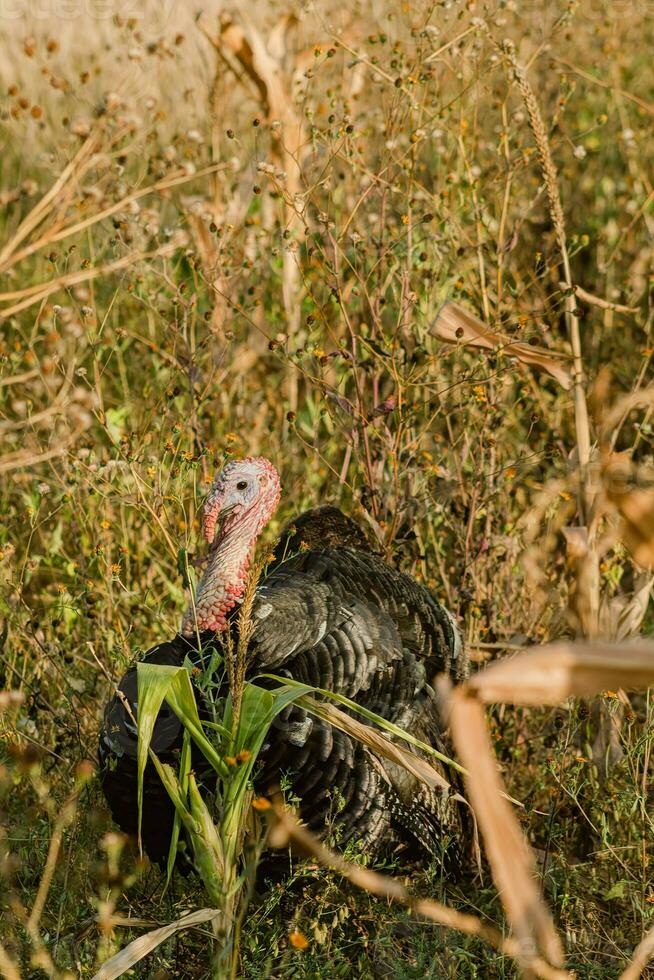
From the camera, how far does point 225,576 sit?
3098 millimetres

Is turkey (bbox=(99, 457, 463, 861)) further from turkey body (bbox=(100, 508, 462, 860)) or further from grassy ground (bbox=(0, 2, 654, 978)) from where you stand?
grassy ground (bbox=(0, 2, 654, 978))

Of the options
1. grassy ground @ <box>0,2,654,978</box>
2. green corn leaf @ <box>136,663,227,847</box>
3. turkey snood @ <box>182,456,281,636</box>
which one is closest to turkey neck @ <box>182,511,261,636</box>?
turkey snood @ <box>182,456,281,636</box>

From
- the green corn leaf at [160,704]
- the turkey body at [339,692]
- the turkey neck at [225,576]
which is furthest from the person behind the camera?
the turkey neck at [225,576]

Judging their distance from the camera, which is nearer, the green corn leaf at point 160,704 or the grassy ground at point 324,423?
the green corn leaf at point 160,704

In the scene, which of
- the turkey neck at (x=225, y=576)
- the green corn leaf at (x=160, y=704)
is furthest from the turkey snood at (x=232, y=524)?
the green corn leaf at (x=160, y=704)

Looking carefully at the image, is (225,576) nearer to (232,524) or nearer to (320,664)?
(232,524)

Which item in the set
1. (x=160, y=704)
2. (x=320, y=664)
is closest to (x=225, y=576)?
(x=320, y=664)

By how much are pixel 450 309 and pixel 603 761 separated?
1427 millimetres

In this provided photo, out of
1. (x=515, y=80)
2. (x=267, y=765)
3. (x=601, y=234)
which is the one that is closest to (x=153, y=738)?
(x=267, y=765)

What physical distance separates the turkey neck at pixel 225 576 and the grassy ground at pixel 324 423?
20 cm

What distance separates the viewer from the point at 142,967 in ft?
8.81

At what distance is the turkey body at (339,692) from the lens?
2.77 meters

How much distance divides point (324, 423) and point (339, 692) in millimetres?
1918

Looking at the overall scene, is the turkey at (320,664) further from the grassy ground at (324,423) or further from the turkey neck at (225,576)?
the grassy ground at (324,423)
